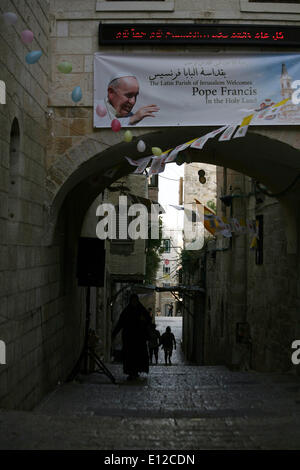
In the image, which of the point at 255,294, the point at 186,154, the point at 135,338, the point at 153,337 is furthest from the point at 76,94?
the point at 255,294

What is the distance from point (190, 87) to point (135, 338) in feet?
12.9

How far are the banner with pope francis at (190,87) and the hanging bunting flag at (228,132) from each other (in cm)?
12

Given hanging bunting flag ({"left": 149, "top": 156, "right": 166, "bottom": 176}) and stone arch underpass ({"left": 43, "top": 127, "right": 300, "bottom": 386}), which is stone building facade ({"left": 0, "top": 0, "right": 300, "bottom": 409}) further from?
hanging bunting flag ({"left": 149, "top": 156, "right": 166, "bottom": 176})

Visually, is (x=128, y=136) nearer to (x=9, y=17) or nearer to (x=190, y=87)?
(x=190, y=87)

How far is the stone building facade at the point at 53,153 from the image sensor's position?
19.8ft

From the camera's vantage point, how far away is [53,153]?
25.7 ft

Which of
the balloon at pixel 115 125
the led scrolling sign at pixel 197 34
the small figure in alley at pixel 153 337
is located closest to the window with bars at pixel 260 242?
the small figure in alley at pixel 153 337

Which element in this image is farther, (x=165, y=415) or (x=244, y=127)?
(x=244, y=127)

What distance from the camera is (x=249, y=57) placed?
25.9 feet

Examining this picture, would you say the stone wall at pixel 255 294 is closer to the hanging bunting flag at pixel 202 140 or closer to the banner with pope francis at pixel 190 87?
the banner with pope francis at pixel 190 87

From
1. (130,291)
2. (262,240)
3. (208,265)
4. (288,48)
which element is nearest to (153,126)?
(288,48)

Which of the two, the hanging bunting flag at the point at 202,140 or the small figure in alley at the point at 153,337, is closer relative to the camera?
the hanging bunting flag at the point at 202,140

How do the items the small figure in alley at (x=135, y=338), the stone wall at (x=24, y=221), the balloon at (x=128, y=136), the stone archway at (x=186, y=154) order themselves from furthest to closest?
the small figure in alley at (x=135, y=338)
the stone archway at (x=186, y=154)
the balloon at (x=128, y=136)
the stone wall at (x=24, y=221)
